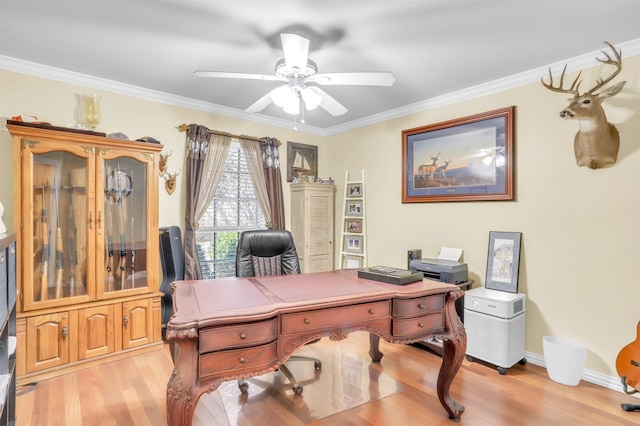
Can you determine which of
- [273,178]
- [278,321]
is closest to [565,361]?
[278,321]

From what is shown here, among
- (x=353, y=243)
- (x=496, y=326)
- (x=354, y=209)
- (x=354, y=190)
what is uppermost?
(x=354, y=190)

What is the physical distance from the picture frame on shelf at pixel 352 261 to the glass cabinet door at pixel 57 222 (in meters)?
2.94

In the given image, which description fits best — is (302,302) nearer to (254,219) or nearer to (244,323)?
(244,323)

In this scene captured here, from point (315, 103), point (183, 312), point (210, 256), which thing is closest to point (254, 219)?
point (210, 256)

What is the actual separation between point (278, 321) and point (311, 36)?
6.34 feet

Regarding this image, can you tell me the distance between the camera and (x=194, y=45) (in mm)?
2408

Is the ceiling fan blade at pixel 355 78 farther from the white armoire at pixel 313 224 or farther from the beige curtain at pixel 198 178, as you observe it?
the white armoire at pixel 313 224

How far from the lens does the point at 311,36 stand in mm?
2268

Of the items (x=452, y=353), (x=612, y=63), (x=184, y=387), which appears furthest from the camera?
(x=612, y=63)

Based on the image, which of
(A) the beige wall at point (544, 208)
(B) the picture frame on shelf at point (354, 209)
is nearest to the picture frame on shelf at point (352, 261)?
(B) the picture frame on shelf at point (354, 209)

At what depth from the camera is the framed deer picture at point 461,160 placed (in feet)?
9.93

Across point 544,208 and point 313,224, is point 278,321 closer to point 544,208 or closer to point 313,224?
point 544,208

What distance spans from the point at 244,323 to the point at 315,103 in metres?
1.62

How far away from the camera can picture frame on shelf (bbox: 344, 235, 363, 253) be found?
14.4 feet
